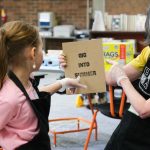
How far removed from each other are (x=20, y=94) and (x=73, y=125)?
2410mm

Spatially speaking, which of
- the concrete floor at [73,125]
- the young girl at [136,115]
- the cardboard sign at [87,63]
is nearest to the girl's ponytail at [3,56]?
the young girl at [136,115]

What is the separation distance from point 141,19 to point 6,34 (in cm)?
457

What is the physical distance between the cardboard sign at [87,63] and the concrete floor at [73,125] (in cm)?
118

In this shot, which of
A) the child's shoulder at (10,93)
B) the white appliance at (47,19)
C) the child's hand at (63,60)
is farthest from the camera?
the white appliance at (47,19)

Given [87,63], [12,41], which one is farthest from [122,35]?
[12,41]

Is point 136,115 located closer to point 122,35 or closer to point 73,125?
point 73,125

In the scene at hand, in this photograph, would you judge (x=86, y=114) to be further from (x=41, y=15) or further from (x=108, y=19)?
(x=41, y=15)

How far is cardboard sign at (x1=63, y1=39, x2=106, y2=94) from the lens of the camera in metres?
1.95

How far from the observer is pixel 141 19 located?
564 cm

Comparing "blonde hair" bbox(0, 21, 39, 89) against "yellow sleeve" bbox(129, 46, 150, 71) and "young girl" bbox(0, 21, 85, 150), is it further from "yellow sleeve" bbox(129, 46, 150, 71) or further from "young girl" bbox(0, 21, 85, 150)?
"yellow sleeve" bbox(129, 46, 150, 71)

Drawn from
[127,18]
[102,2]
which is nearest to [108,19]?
[127,18]

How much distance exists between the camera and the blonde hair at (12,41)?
132 cm

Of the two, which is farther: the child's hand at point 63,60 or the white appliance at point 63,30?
the white appliance at point 63,30

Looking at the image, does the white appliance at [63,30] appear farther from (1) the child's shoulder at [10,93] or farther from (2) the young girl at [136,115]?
(1) the child's shoulder at [10,93]
